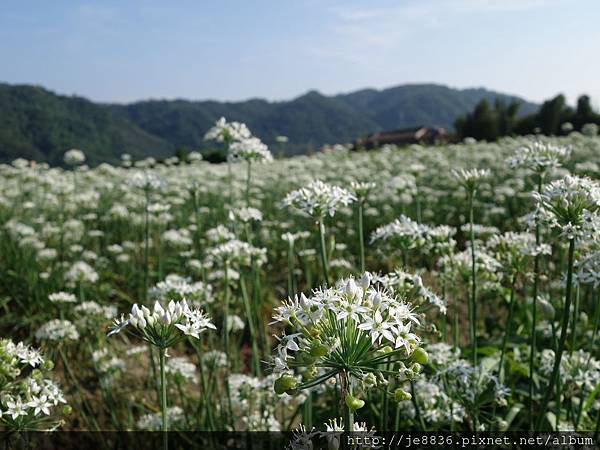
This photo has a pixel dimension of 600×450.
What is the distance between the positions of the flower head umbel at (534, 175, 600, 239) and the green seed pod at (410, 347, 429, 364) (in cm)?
124

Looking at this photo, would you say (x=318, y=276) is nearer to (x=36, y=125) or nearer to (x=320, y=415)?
(x=320, y=415)

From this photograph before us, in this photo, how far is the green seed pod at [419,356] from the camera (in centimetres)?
167

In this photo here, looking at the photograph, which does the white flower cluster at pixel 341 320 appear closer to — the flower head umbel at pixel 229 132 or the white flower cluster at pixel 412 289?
the white flower cluster at pixel 412 289

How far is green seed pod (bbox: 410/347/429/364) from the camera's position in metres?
1.67

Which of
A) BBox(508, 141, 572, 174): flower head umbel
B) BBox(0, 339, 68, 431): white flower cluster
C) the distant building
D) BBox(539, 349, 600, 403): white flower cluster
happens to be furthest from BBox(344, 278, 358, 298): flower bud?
the distant building

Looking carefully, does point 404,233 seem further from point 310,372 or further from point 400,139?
point 400,139

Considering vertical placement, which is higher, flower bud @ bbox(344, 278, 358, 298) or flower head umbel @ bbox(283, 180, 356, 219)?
flower head umbel @ bbox(283, 180, 356, 219)

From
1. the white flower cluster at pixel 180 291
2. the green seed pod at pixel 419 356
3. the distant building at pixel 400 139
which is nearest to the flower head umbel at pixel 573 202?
the green seed pod at pixel 419 356

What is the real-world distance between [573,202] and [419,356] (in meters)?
1.45

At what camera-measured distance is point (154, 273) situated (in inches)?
311

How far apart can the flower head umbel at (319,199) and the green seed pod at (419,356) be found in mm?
1507

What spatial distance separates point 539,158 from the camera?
3652 millimetres

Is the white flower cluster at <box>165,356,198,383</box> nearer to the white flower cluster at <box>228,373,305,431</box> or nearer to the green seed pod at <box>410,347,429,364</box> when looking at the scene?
the white flower cluster at <box>228,373,305,431</box>

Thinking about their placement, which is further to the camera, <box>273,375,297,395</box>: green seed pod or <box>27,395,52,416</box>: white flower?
<box>27,395,52,416</box>: white flower
